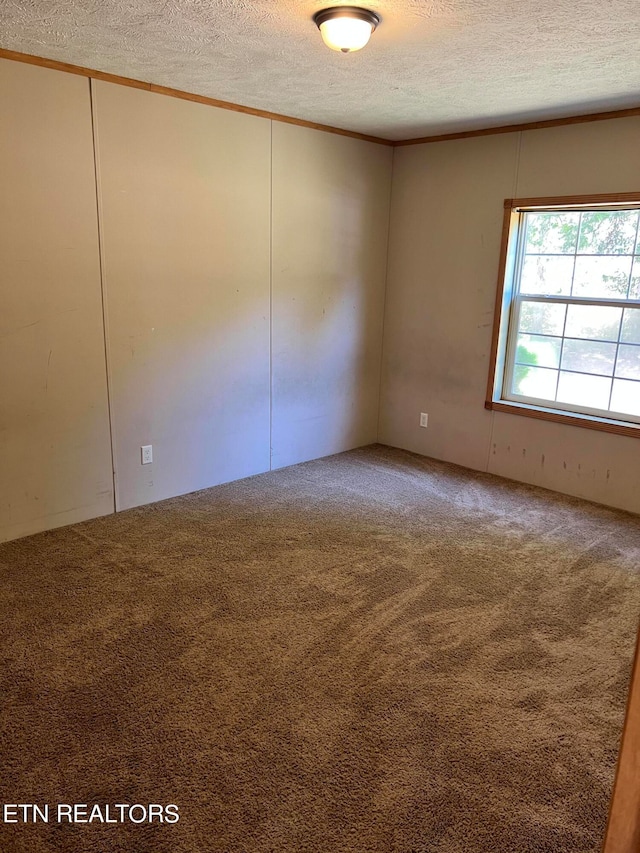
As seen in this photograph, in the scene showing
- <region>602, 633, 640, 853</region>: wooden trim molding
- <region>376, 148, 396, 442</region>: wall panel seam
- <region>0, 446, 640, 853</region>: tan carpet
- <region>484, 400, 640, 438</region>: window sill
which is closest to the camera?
<region>602, 633, 640, 853</region>: wooden trim molding

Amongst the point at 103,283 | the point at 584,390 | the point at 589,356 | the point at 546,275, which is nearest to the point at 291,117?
the point at 103,283

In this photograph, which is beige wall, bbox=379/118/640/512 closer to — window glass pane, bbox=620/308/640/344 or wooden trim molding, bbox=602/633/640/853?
window glass pane, bbox=620/308/640/344

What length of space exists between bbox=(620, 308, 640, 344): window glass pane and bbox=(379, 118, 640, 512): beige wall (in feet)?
2.12

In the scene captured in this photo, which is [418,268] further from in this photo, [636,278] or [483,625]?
[483,625]

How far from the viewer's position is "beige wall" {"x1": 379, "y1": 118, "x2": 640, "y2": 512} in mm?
4008

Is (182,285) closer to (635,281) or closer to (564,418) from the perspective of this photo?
(564,418)

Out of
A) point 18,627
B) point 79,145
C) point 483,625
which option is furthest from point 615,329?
point 18,627

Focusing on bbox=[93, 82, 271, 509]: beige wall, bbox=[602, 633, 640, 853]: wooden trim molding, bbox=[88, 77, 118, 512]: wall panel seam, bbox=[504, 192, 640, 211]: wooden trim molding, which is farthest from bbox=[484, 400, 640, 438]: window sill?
bbox=[602, 633, 640, 853]: wooden trim molding

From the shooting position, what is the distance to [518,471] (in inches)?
181

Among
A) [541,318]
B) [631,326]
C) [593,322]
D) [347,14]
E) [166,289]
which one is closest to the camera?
[347,14]

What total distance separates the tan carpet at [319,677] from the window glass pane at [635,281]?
1.42 metres

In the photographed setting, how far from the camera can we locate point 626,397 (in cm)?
406

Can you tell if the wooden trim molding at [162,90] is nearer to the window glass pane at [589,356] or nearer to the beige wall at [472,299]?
the beige wall at [472,299]

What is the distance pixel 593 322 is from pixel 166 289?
2.80 m
